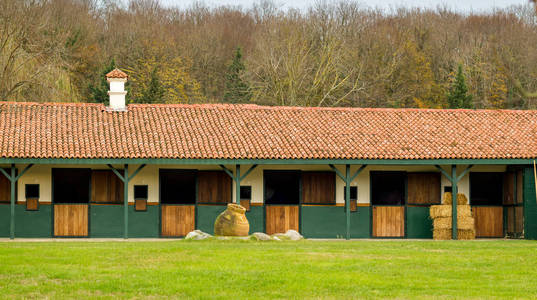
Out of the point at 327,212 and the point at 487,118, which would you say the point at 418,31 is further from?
the point at 327,212

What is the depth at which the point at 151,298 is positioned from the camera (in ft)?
44.1

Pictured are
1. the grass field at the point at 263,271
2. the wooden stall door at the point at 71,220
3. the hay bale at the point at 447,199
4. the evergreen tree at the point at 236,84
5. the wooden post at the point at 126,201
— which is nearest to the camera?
the grass field at the point at 263,271

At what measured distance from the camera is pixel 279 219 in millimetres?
27422

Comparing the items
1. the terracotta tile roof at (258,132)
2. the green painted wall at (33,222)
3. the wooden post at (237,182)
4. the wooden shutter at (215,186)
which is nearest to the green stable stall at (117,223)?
the green painted wall at (33,222)

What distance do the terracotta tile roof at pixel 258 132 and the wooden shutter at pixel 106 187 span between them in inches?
45.7

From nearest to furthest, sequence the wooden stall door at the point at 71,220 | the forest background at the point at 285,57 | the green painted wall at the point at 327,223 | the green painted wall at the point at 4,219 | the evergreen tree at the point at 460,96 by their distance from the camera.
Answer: the green painted wall at the point at 4,219, the wooden stall door at the point at 71,220, the green painted wall at the point at 327,223, the forest background at the point at 285,57, the evergreen tree at the point at 460,96

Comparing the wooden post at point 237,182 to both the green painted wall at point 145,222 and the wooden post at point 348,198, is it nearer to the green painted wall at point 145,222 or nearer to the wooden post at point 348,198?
the green painted wall at point 145,222

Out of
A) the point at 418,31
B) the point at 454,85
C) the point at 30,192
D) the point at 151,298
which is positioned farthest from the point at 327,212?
the point at 418,31

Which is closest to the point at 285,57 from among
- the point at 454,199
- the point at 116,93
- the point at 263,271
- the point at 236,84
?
the point at 236,84

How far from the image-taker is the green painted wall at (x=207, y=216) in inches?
1069

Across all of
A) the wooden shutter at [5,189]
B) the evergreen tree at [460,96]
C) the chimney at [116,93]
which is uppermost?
the evergreen tree at [460,96]

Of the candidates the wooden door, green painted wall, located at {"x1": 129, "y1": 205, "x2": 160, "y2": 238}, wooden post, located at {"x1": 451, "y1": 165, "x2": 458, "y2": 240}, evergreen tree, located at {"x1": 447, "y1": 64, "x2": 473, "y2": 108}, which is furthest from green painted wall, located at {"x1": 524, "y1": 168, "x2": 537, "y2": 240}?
evergreen tree, located at {"x1": 447, "y1": 64, "x2": 473, "y2": 108}

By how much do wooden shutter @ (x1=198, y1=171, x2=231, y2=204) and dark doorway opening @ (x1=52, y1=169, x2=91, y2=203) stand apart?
351cm

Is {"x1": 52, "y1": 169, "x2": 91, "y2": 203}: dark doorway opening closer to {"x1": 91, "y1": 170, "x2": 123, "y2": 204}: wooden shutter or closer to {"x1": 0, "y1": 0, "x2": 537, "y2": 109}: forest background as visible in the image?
{"x1": 91, "y1": 170, "x2": 123, "y2": 204}: wooden shutter
